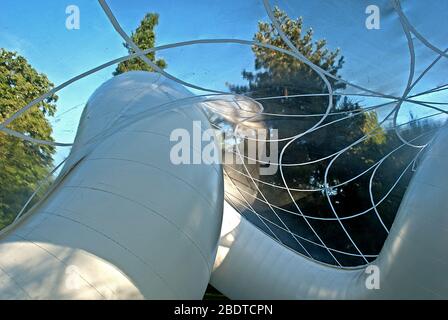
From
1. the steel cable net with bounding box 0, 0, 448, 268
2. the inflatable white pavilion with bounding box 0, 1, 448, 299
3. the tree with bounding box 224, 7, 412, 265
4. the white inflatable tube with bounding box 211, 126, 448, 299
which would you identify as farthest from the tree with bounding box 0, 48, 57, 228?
the inflatable white pavilion with bounding box 0, 1, 448, 299

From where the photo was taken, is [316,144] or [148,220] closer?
[148,220]

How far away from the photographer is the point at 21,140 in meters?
25.8

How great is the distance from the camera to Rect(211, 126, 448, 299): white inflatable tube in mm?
8930

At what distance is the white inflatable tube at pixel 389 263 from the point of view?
8.93 meters

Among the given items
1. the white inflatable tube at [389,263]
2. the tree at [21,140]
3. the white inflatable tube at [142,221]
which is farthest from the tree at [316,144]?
the tree at [21,140]

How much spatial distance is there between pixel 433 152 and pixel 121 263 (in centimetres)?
710

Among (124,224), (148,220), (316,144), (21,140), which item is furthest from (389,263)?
(21,140)

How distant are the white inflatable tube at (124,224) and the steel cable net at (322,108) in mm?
2766

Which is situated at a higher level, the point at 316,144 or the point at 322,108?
the point at 316,144

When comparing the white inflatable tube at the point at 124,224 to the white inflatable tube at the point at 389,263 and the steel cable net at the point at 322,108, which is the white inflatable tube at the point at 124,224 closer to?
the steel cable net at the point at 322,108

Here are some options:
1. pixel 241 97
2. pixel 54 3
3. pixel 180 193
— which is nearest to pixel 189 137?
pixel 180 193

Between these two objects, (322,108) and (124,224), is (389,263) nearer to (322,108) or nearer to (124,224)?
(124,224)

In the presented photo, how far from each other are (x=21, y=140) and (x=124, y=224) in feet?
70.8
